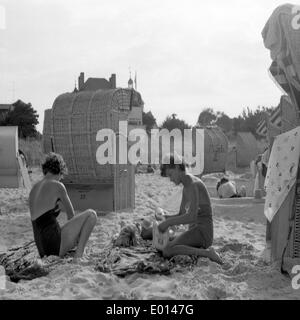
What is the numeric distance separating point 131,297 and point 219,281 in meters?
0.79

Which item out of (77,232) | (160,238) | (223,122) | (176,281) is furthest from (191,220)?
(223,122)

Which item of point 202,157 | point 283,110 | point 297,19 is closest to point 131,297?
point 283,110

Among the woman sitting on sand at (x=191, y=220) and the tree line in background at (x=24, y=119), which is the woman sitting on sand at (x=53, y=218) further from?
the tree line in background at (x=24, y=119)

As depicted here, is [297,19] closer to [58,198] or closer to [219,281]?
[219,281]

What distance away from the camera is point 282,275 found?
412 cm

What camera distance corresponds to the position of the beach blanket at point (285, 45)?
13.5 feet

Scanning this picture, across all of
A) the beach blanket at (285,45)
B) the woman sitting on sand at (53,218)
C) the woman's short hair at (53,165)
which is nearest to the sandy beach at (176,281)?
the woman sitting on sand at (53,218)

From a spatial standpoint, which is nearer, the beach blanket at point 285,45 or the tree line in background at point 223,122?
the beach blanket at point 285,45

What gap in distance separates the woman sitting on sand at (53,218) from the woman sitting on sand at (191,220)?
0.80 metres

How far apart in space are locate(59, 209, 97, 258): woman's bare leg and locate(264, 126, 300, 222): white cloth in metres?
1.74

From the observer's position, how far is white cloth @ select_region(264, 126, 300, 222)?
4184 millimetres

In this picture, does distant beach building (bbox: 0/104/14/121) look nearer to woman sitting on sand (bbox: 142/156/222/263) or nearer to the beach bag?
the beach bag

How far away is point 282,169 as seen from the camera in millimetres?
4309
